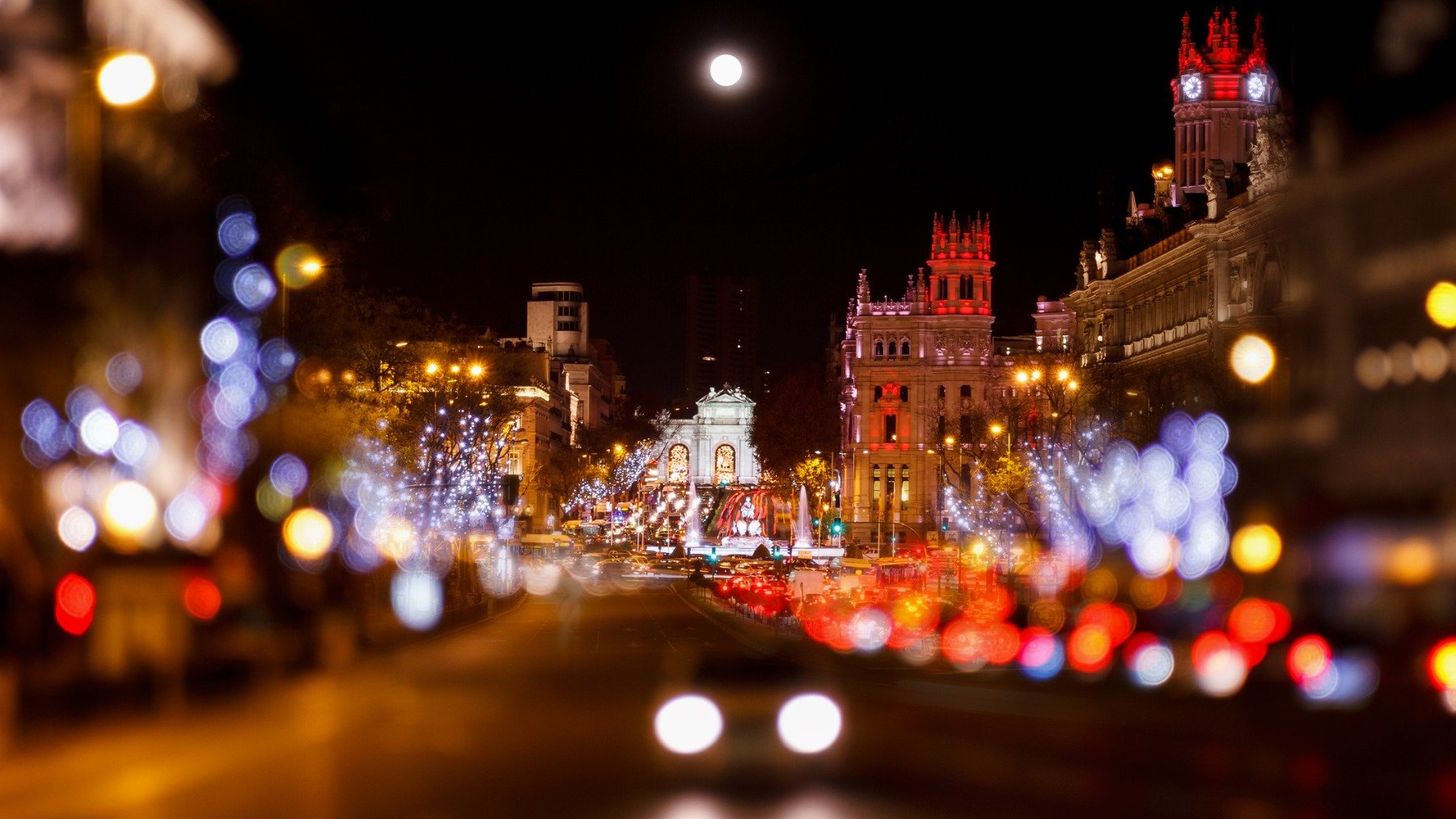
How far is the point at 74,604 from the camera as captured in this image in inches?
1063

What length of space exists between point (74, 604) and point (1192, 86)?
8785 centimetres

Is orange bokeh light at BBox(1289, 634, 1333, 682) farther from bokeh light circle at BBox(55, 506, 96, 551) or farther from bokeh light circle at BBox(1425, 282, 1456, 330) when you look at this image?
bokeh light circle at BBox(55, 506, 96, 551)

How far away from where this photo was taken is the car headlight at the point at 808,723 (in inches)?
696

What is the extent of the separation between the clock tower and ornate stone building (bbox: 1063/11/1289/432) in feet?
0.21

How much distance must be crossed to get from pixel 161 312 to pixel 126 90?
11.1m

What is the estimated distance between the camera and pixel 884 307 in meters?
145

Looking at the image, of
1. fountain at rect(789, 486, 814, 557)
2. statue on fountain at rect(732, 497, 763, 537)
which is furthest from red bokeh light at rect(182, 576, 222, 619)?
statue on fountain at rect(732, 497, 763, 537)

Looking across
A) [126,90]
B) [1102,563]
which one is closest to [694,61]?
[126,90]

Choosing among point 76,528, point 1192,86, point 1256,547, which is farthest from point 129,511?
point 1192,86

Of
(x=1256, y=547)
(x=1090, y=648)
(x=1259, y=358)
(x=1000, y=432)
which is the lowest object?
(x=1090, y=648)

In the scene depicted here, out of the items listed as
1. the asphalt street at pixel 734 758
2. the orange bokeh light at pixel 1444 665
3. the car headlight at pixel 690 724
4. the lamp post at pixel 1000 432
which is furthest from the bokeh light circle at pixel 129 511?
the lamp post at pixel 1000 432

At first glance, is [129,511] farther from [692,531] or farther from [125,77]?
[692,531]

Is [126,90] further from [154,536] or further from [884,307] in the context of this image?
[884,307]

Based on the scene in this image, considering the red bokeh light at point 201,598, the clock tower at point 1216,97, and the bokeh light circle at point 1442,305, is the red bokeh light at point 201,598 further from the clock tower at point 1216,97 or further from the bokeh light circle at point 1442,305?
the clock tower at point 1216,97
